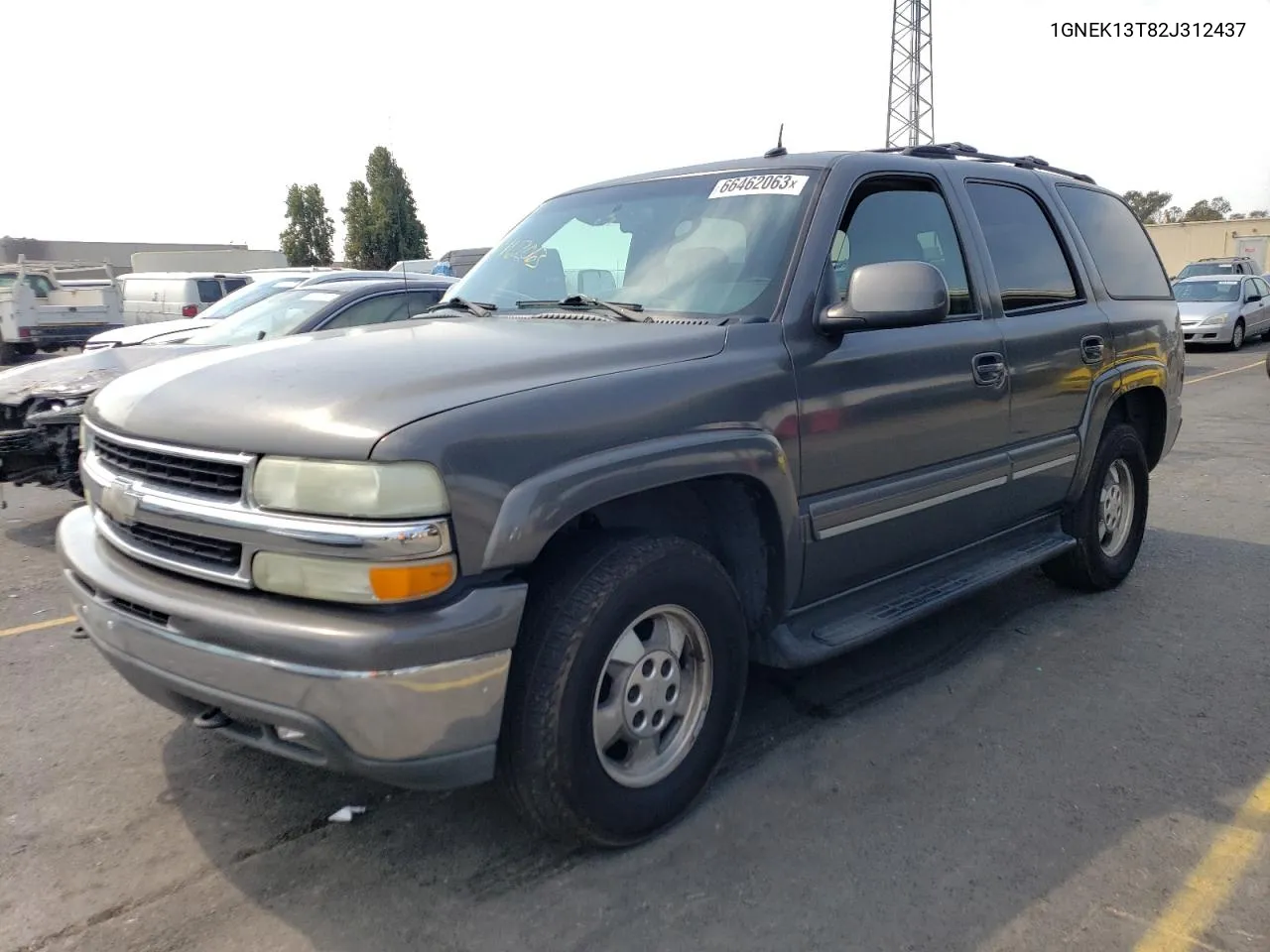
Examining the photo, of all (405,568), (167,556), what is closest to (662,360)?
(405,568)

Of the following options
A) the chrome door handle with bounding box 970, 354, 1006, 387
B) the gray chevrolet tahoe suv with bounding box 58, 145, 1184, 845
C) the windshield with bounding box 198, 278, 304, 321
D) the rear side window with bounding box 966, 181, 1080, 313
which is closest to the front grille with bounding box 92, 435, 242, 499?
the gray chevrolet tahoe suv with bounding box 58, 145, 1184, 845

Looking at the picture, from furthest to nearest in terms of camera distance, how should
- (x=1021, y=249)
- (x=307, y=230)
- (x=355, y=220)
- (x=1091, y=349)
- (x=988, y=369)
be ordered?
(x=307, y=230) → (x=355, y=220) → (x=1091, y=349) → (x=1021, y=249) → (x=988, y=369)

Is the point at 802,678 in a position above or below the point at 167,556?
below

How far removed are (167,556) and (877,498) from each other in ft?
7.38

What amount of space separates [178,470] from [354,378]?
527 mm

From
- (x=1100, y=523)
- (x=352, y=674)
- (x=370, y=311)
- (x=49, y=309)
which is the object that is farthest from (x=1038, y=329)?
(x=49, y=309)

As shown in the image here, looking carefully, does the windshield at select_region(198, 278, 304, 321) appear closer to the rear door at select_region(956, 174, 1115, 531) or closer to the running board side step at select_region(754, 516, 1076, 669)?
the rear door at select_region(956, 174, 1115, 531)

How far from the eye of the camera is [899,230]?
12.7 feet

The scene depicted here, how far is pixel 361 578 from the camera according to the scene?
2330mm

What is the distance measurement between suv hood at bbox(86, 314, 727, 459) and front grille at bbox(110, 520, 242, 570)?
0.24 meters

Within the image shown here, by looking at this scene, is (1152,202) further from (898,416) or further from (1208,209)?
(898,416)

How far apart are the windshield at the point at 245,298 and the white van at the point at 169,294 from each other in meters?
9.46

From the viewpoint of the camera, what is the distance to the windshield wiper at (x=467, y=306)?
391 cm

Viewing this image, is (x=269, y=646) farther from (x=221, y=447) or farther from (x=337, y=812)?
(x=337, y=812)
